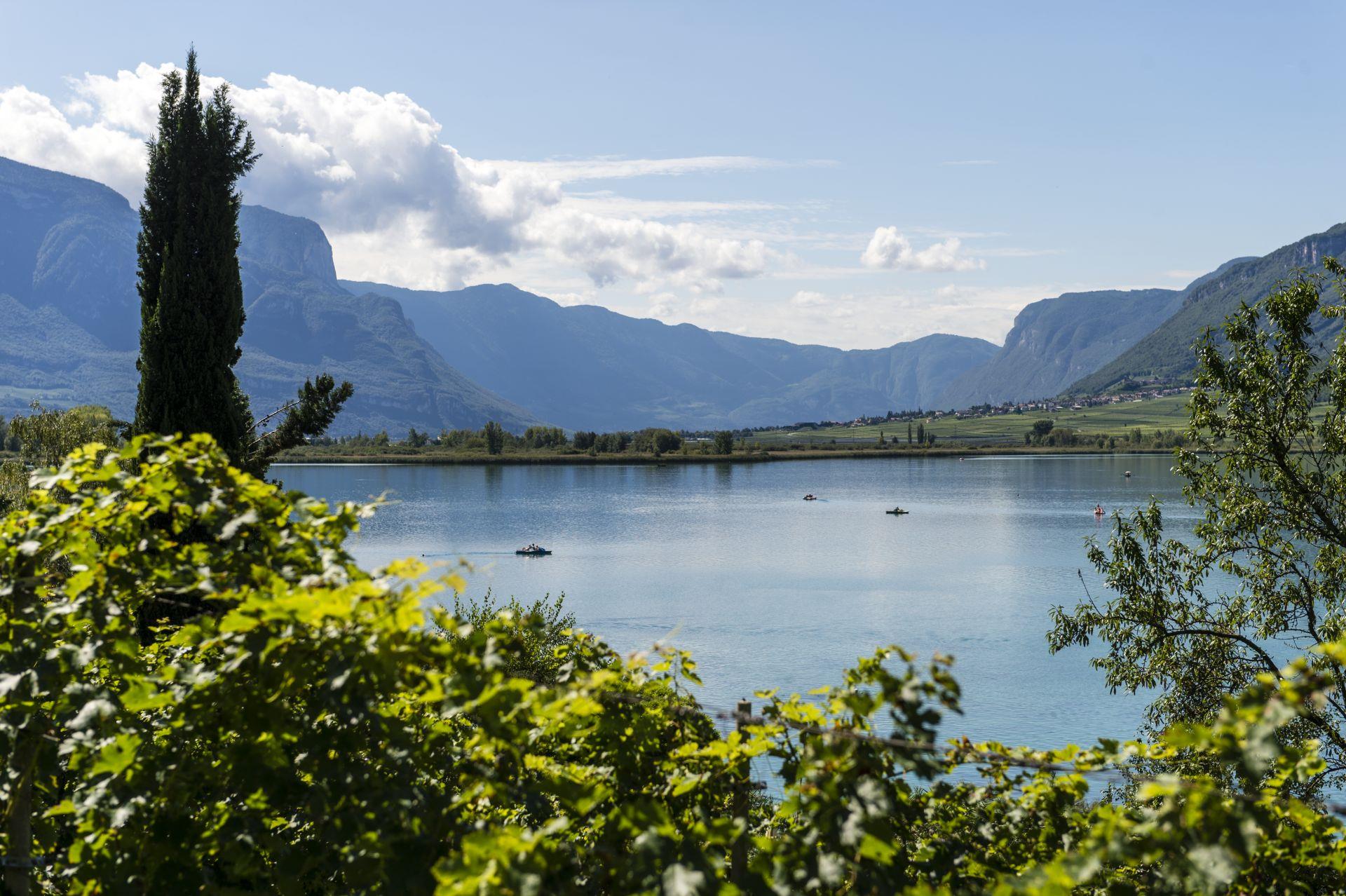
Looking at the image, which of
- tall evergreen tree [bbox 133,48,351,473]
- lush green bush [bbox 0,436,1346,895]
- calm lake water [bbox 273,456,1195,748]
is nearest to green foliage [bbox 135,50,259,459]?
tall evergreen tree [bbox 133,48,351,473]

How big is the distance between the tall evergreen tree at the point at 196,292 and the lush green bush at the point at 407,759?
1849cm

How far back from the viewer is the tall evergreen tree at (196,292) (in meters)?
22.0

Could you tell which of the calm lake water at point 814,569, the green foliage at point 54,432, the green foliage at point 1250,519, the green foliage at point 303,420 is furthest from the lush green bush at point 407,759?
the green foliage at point 54,432

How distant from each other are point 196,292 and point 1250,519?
73.6 feet

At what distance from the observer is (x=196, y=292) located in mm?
22453

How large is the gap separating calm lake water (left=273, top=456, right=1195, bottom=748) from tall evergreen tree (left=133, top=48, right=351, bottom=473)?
33.2 ft

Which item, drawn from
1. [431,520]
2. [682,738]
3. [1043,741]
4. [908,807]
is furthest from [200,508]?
[431,520]

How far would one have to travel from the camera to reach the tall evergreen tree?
868 inches

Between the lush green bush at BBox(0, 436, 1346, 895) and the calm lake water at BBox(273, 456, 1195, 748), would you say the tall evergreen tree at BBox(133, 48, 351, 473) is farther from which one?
the lush green bush at BBox(0, 436, 1346, 895)

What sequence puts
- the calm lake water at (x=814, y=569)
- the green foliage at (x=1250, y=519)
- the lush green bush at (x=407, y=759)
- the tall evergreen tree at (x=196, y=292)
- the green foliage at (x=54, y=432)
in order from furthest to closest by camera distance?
the green foliage at (x=54, y=432) < the calm lake water at (x=814, y=569) < the tall evergreen tree at (x=196, y=292) < the green foliage at (x=1250, y=519) < the lush green bush at (x=407, y=759)

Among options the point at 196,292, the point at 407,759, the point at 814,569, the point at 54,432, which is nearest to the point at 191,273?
the point at 196,292

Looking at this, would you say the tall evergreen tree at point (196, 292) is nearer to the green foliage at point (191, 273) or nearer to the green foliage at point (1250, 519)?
the green foliage at point (191, 273)

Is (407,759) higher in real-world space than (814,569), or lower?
higher

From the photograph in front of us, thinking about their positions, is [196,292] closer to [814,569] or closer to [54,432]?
[54,432]
